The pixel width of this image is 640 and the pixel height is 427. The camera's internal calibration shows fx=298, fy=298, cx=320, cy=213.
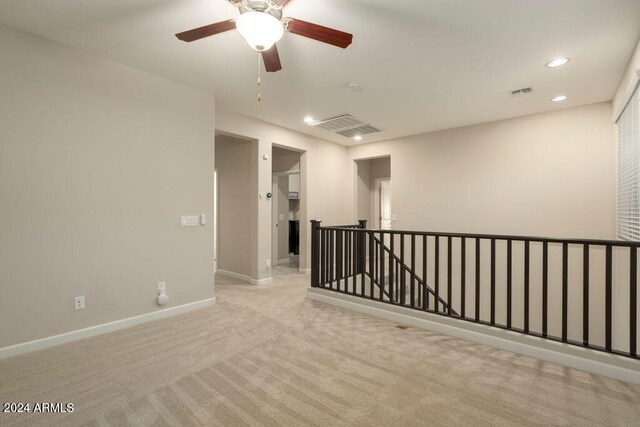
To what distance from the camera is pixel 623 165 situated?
3383 mm

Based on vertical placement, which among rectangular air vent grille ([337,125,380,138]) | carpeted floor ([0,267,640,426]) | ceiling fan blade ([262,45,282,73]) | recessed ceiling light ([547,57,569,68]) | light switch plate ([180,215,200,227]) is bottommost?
carpeted floor ([0,267,640,426])

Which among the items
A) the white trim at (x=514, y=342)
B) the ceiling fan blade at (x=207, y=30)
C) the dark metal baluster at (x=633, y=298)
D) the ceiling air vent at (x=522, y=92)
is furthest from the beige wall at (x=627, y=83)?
the ceiling fan blade at (x=207, y=30)

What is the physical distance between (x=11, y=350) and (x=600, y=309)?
631 centimetres

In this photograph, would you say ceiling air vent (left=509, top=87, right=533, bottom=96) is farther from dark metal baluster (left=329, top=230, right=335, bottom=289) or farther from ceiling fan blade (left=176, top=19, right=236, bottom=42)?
ceiling fan blade (left=176, top=19, right=236, bottom=42)

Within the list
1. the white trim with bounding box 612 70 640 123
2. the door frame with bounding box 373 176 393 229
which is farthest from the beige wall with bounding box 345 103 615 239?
the door frame with bounding box 373 176 393 229

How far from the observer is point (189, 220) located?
3.59 meters

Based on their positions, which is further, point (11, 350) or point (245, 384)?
point (11, 350)

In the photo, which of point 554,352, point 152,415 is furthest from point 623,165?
point 152,415

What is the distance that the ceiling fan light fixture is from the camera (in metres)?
1.66

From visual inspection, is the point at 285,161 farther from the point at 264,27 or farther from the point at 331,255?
the point at 264,27

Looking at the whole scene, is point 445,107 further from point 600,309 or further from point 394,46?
point 600,309

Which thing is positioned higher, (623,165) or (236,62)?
(236,62)

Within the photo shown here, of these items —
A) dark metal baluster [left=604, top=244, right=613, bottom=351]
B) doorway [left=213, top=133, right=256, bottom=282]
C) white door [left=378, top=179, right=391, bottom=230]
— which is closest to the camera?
dark metal baluster [left=604, top=244, right=613, bottom=351]

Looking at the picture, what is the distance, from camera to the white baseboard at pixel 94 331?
244 centimetres
